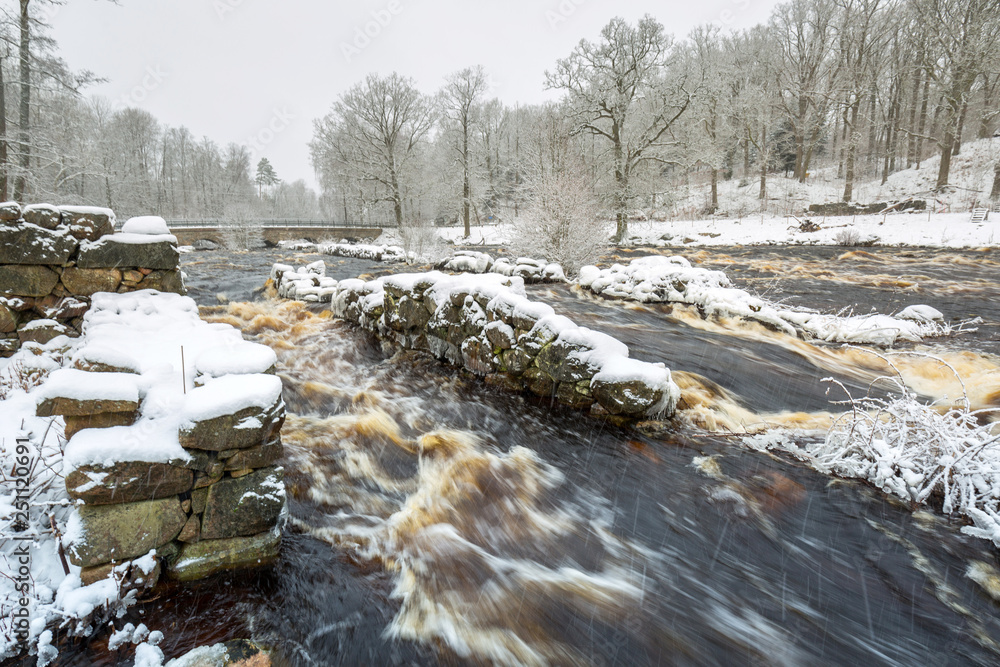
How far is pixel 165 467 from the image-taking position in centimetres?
218

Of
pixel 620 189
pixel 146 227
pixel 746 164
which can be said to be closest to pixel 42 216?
pixel 146 227

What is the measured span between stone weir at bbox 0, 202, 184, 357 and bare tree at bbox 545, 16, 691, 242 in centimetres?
1746

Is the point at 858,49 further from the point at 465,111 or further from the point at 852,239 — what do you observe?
the point at 465,111

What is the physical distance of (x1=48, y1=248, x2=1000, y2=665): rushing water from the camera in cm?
218

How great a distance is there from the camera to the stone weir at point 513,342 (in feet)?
14.1

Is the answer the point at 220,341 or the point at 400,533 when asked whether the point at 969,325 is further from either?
the point at 220,341

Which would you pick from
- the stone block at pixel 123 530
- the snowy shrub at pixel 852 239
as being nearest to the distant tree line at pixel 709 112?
the snowy shrub at pixel 852 239

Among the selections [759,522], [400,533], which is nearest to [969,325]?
[759,522]

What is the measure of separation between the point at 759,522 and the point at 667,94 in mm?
21370

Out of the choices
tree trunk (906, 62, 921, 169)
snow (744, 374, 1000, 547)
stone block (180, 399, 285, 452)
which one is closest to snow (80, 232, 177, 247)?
stone block (180, 399, 285, 452)

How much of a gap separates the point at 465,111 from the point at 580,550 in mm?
31268

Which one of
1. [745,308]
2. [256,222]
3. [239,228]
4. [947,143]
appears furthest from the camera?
[256,222]

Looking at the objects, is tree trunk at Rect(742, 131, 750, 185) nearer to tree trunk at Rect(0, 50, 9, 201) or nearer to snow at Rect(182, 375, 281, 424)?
snow at Rect(182, 375, 281, 424)

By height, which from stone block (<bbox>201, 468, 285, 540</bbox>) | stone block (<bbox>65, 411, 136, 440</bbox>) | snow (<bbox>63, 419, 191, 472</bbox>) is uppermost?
stone block (<bbox>65, 411, 136, 440</bbox>)
